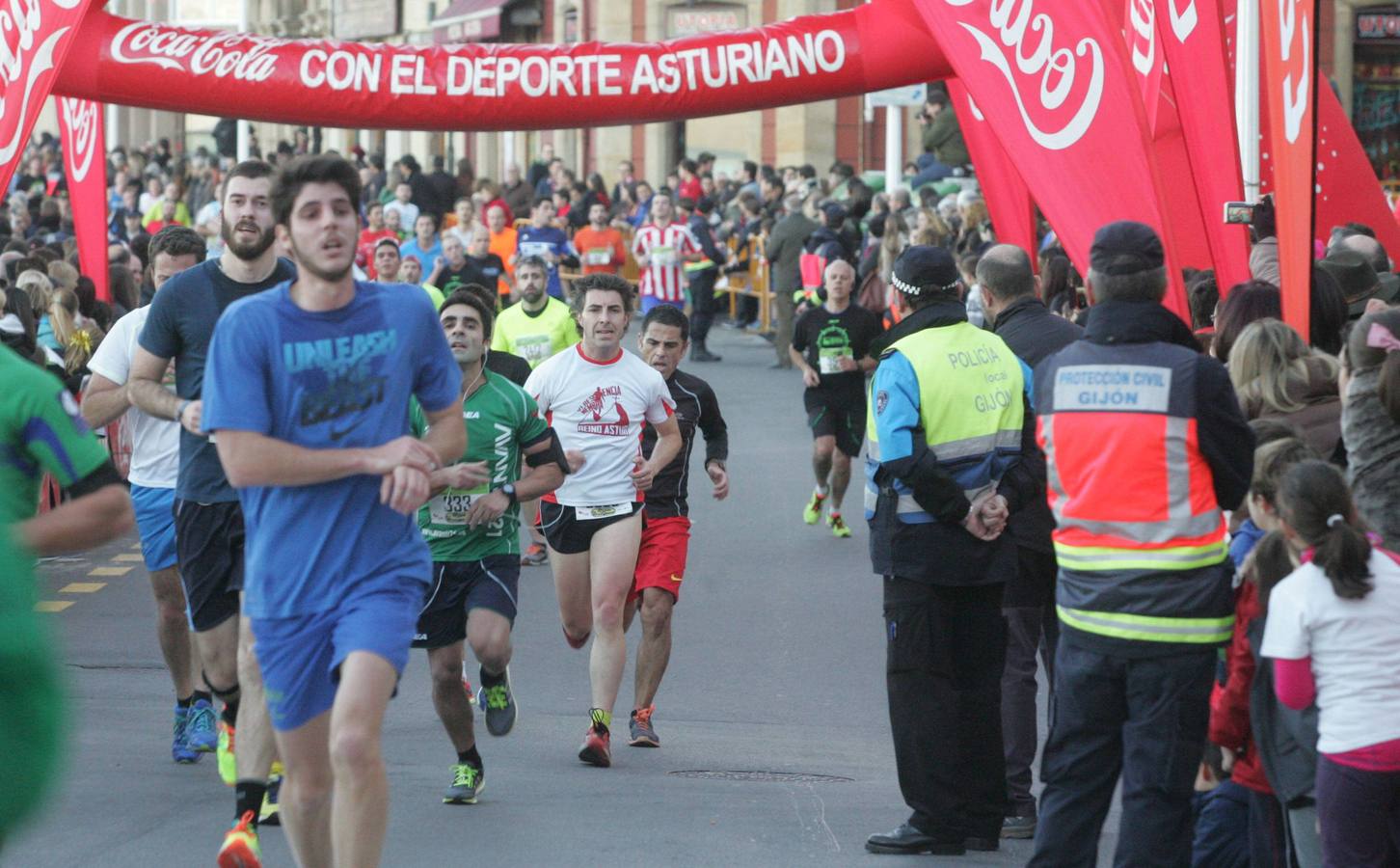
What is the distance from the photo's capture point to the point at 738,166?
39.4 meters

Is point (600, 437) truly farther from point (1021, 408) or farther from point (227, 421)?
point (227, 421)

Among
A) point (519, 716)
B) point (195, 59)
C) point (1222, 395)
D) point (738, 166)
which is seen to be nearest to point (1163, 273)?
point (1222, 395)

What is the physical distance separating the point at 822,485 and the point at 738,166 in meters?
25.9

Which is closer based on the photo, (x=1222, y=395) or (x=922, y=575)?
(x=1222, y=395)

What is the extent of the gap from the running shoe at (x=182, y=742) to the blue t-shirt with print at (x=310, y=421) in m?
2.69

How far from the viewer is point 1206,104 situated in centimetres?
927

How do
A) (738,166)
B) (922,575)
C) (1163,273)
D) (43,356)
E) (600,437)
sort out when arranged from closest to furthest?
(1163,273) → (922,575) → (600,437) → (43,356) → (738,166)

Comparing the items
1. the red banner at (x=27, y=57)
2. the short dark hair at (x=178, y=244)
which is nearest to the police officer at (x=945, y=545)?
the short dark hair at (x=178, y=244)

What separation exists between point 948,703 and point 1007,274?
166cm

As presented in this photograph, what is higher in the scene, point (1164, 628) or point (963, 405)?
point (963, 405)

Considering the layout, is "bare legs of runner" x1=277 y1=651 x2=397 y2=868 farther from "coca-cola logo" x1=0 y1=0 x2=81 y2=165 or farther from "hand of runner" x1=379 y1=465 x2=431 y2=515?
"coca-cola logo" x1=0 y1=0 x2=81 y2=165

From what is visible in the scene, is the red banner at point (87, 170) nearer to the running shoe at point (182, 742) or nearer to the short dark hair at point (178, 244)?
the short dark hair at point (178, 244)

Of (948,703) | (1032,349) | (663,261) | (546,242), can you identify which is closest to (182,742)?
(948,703)

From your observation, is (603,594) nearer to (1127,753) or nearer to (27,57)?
(1127,753)
